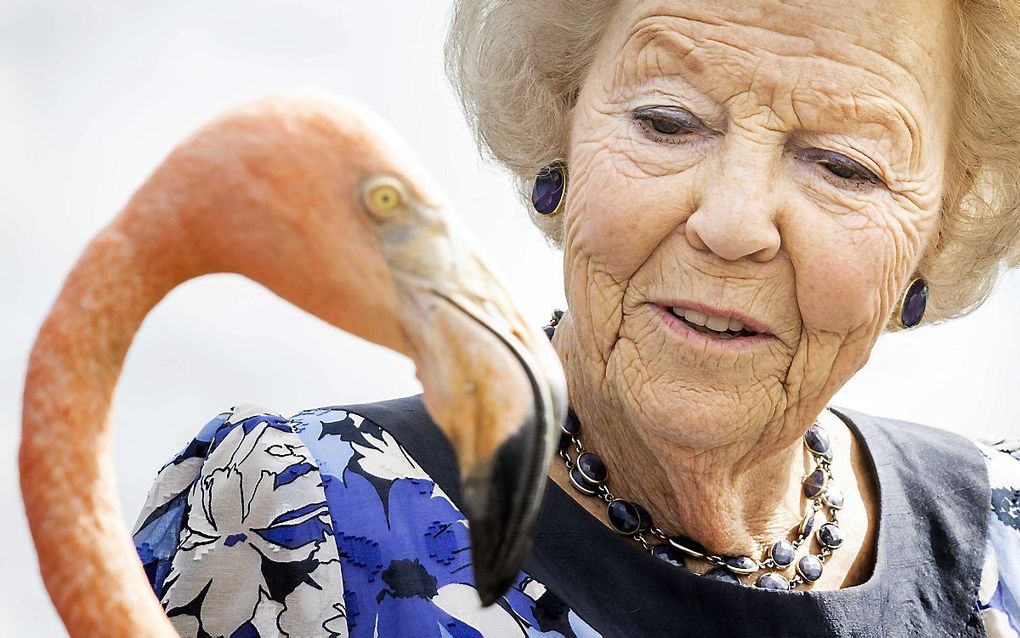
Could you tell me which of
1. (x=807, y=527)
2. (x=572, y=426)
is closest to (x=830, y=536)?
(x=807, y=527)

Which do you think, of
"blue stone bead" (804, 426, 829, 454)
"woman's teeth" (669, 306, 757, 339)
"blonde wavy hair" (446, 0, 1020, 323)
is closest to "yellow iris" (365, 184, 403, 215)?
"woman's teeth" (669, 306, 757, 339)

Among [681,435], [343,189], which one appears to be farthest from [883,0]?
[343,189]

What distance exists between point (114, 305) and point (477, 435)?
33 cm

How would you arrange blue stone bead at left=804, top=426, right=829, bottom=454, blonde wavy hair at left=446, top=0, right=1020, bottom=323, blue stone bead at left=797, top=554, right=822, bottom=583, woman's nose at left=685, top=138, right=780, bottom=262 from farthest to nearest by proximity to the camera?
1. blue stone bead at left=804, top=426, right=829, bottom=454
2. blue stone bead at left=797, top=554, right=822, bottom=583
3. blonde wavy hair at left=446, top=0, right=1020, bottom=323
4. woman's nose at left=685, top=138, right=780, bottom=262

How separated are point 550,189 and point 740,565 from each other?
803 mm

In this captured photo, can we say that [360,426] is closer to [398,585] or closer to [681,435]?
[398,585]

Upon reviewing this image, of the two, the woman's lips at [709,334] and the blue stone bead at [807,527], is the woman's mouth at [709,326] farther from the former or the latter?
the blue stone bead at [807,527]

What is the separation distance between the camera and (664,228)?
5.88 ft

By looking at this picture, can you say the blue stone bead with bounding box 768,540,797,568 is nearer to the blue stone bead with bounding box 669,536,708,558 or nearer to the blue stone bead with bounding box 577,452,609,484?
the blue stone bead with bounding box 669,536,708,558

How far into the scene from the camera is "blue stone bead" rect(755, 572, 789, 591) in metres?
2.02

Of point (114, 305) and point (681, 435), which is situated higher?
point (114, 305)

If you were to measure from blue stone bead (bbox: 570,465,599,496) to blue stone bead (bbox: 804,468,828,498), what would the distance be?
1.67ft

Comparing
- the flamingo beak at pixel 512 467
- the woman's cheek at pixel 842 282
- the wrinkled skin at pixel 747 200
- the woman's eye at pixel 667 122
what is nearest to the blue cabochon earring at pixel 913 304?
the wrinkled skin at pixel 747 200

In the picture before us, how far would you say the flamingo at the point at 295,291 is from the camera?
886 mm
